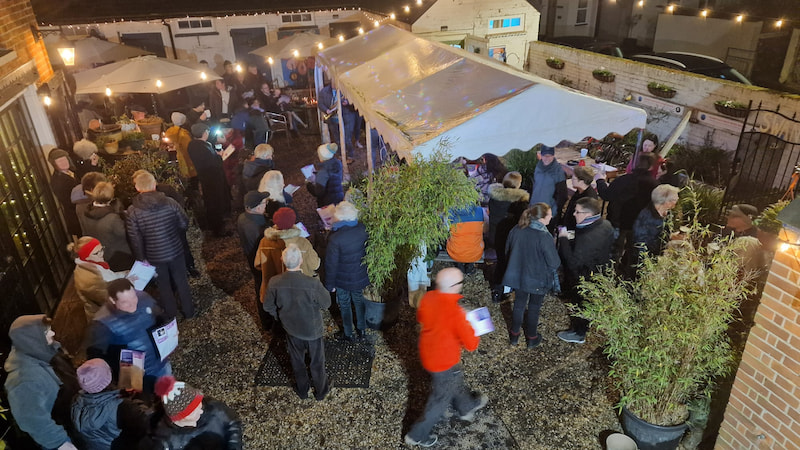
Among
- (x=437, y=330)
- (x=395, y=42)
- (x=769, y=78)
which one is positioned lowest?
(x=769, y=78)

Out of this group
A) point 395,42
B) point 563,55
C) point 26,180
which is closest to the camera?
point 26,180

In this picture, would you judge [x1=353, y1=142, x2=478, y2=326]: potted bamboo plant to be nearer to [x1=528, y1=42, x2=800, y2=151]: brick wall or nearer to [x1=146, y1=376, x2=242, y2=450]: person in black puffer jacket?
[x1=146, y1=376, x2=242, y2=450]: person in black puffer jacket

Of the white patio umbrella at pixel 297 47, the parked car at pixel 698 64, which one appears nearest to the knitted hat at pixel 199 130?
the white patio umbrella at pixel 297 47

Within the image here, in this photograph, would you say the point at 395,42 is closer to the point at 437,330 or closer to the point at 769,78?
the point at 437,330

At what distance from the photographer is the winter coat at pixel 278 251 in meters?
5.04

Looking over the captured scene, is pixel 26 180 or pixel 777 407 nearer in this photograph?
pixel 777 407

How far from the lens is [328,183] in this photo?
25.0 feet

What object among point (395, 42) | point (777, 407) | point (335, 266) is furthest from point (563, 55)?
point (777, 407)

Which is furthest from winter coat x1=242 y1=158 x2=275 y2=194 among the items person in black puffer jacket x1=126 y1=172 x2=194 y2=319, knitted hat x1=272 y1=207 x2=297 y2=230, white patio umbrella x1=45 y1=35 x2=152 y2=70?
white patio umbrella x1=45 y1=35 x2=152 y2=70

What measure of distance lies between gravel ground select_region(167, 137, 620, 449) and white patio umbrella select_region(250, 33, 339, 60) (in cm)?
933

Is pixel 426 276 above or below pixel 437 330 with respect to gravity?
below

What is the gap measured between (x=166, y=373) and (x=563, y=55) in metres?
13.2

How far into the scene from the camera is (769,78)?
651 inches

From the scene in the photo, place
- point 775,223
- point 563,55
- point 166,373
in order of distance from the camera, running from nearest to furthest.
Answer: point 166,373
point 775,223
point 563,55
